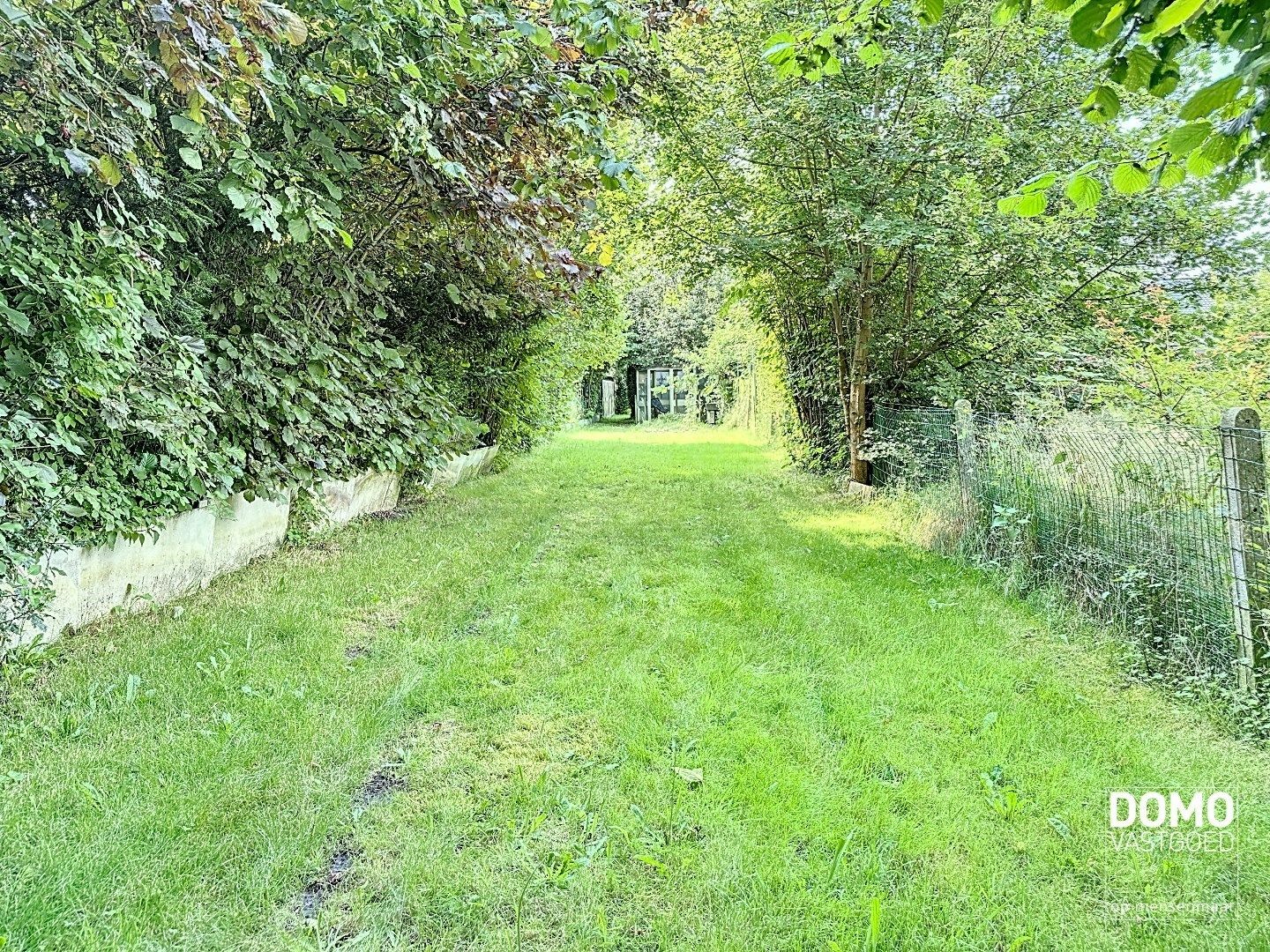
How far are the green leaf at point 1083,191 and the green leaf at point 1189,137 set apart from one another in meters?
0.16

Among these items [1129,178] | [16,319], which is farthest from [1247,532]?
[16,319]

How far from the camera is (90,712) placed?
225 centimetres

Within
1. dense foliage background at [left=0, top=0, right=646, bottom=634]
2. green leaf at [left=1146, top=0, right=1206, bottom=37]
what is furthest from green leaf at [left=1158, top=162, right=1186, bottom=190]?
dense foliage background at [left=0, top=0, right=646, bottom=634]

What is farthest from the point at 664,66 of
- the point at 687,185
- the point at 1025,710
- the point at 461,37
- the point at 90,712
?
the point at 90,712

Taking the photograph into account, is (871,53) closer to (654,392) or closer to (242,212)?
(242,212)

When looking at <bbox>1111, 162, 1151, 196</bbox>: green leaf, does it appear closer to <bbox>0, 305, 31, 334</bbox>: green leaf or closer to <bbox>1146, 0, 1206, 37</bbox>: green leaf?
<bbox>1146, 0, 1206, 37</bbox>: green leaf

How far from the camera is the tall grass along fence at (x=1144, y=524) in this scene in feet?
7.91

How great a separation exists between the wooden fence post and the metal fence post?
6.30 feet

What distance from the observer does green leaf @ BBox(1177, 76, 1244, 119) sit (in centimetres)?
95

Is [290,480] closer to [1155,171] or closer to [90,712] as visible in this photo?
[90,712]

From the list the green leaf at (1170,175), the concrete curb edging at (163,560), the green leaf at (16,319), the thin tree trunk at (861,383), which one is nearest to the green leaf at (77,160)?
the green leaf at (16,319)

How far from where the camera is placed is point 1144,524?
292 centimetres

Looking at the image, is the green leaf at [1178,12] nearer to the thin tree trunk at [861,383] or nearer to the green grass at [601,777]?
the green grass at [601,777]

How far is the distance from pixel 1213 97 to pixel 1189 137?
0.46ft
